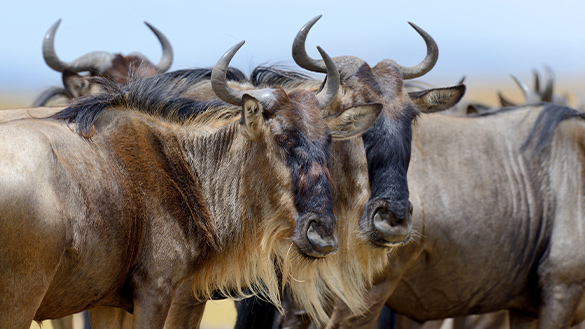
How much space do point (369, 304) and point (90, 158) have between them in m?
2.45

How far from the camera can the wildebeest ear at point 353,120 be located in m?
4.45

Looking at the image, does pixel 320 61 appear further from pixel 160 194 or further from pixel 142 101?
pixel 160 194

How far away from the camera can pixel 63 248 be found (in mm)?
3377

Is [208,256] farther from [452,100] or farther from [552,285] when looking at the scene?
[552,285]

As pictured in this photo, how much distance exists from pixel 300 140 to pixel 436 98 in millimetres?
1719

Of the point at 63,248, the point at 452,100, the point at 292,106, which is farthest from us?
the point at 452,100

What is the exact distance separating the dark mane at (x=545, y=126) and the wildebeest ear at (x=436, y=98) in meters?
1.06

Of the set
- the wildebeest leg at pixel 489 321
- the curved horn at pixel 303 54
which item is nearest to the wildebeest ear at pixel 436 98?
the curved horn at pixel 303 54

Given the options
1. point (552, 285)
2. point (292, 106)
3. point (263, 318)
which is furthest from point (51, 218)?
point (552, 285)

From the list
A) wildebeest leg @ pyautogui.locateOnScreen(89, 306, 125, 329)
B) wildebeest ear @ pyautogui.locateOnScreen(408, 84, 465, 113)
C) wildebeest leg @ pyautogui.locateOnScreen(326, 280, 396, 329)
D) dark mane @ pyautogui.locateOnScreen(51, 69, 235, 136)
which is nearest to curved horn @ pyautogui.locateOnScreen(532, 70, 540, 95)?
wildebeest ear @ pyautogui.locateOnScreen(408, 84, 465, 113)

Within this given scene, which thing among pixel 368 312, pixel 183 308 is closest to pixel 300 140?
pixel 183 308

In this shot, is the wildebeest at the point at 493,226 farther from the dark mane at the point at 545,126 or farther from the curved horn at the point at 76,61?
the curved horn at the point at 76,61

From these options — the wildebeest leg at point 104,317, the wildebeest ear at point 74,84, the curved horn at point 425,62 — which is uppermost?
the curved horn at point 425,62

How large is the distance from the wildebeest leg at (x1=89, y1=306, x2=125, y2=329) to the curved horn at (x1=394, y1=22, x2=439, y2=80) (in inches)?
95.7
